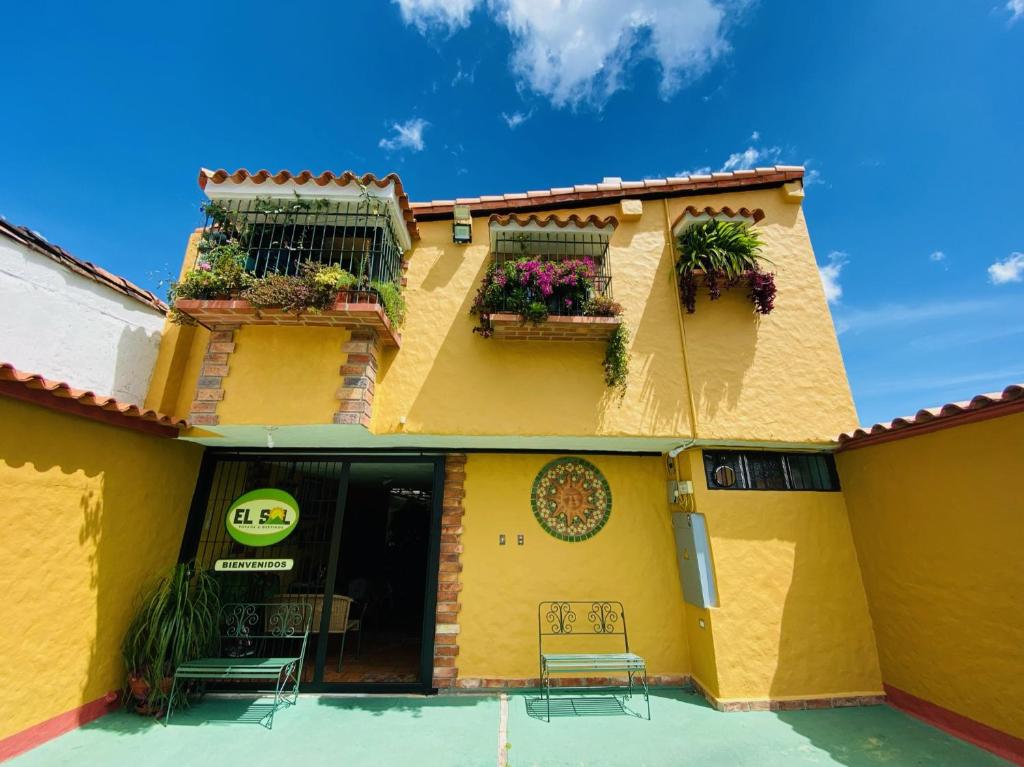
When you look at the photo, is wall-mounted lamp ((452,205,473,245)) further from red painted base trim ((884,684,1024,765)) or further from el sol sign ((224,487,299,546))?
red painted base trim ((884,684,1024,765))

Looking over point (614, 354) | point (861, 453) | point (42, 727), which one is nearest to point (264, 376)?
point (42, 727)

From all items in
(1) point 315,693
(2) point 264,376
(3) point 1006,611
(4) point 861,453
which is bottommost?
(1) point 315,693

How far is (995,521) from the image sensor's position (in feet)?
12.2

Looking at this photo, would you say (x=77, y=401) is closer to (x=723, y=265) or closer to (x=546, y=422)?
(x=546, y=422)

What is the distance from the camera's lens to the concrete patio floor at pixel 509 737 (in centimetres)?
353

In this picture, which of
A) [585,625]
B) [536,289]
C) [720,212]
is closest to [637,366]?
[536,289]

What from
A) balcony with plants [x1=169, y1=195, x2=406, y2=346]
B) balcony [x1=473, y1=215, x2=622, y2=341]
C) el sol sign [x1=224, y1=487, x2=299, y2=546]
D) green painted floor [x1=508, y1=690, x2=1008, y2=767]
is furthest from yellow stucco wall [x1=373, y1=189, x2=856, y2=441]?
green painted floor [x1=508, y1=690, x2=1008, y2=767]

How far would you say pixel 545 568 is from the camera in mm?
5348

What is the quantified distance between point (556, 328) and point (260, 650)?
5839mm

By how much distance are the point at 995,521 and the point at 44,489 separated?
28.6 ft

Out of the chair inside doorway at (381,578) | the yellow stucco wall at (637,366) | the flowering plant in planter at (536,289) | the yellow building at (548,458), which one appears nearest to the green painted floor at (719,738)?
the yellow building at (548,458)

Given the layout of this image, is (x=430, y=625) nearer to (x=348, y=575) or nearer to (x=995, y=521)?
(x=348, y=575)

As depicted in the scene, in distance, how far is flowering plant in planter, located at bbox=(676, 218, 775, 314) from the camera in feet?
17.7

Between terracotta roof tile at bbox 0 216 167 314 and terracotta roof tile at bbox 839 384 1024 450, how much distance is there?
9089 mm
